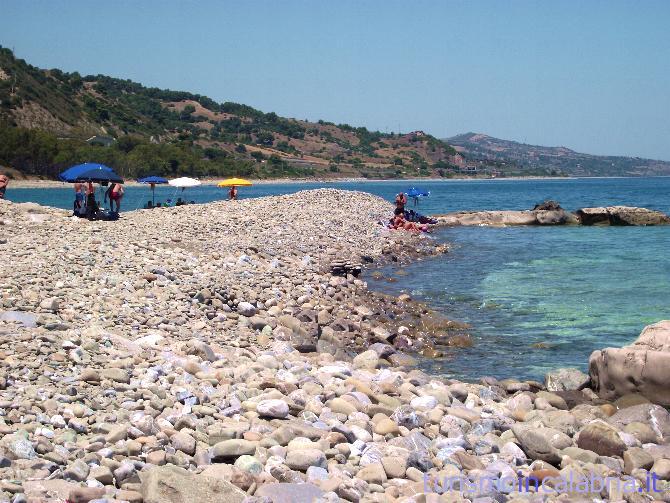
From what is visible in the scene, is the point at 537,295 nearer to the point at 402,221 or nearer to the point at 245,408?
the point at 245,408

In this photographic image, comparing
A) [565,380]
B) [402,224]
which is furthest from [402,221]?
[565,380]

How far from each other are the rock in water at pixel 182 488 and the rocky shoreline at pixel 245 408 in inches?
0.5

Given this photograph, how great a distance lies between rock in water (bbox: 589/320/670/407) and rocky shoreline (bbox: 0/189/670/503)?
15 centimetres

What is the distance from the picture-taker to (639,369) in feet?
29.9

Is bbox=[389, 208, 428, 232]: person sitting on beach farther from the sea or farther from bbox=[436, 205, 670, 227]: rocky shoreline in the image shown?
bbox=[436, 205, 670, 227]: rocky shoreline

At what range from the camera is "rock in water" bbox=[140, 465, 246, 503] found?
16.8 ft

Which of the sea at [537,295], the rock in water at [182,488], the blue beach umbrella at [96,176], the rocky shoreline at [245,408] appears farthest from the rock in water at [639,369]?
the blue beach umbrella at [96,176]

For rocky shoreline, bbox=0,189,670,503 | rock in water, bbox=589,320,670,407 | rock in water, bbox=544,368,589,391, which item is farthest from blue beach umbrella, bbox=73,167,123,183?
rock in water, bbox=589,320,670,407

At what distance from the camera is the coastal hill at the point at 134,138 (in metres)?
89.2

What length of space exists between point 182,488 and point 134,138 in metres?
118

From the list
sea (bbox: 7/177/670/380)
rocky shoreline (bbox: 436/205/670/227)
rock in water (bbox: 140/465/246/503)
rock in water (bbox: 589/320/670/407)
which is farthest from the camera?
rocky shoreline (bbox: 436/205/670/227)

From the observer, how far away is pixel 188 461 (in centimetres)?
589

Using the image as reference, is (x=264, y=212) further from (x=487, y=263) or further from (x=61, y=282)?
(x=61, y=282)

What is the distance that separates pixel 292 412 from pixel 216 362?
1.83 metres
